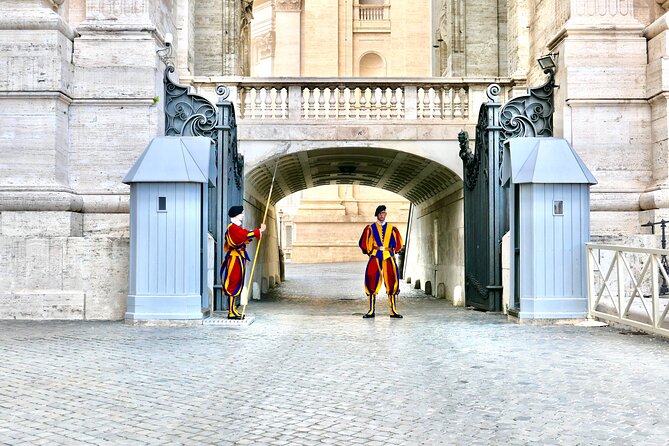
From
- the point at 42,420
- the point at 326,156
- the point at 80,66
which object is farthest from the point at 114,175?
the point at 42,420

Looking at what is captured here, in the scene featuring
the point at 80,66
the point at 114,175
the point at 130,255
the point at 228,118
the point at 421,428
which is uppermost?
the point at 80,66

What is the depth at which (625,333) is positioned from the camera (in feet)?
30.5

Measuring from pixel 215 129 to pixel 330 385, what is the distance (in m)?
6.97

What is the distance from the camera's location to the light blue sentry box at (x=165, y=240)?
10.3 metres

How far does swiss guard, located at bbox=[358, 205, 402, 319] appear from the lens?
12.4m

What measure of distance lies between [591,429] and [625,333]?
4901mm

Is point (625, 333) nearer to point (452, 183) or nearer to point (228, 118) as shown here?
point (228, 118)

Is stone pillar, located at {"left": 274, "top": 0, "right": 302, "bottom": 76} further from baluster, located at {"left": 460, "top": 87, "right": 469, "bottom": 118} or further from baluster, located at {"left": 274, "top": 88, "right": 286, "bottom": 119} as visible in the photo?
baluster, located at {"left": 460, "top": 87, "right": 469, "bottom": 118}

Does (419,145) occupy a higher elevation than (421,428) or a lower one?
higher

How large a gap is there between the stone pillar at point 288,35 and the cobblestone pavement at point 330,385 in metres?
36.7

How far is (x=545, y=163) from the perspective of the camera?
423 inches

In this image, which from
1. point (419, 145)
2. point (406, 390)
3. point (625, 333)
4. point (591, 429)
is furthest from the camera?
point (419, 145)

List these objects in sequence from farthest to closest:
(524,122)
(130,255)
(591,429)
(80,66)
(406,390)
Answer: (524,122), (80,66), (130,255), (406,390), (591,429)

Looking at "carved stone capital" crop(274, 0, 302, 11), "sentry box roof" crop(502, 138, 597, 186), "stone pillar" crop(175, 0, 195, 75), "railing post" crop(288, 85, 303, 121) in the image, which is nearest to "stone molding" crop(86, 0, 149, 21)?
"railing post" crop(288, 85, 303, 121)
